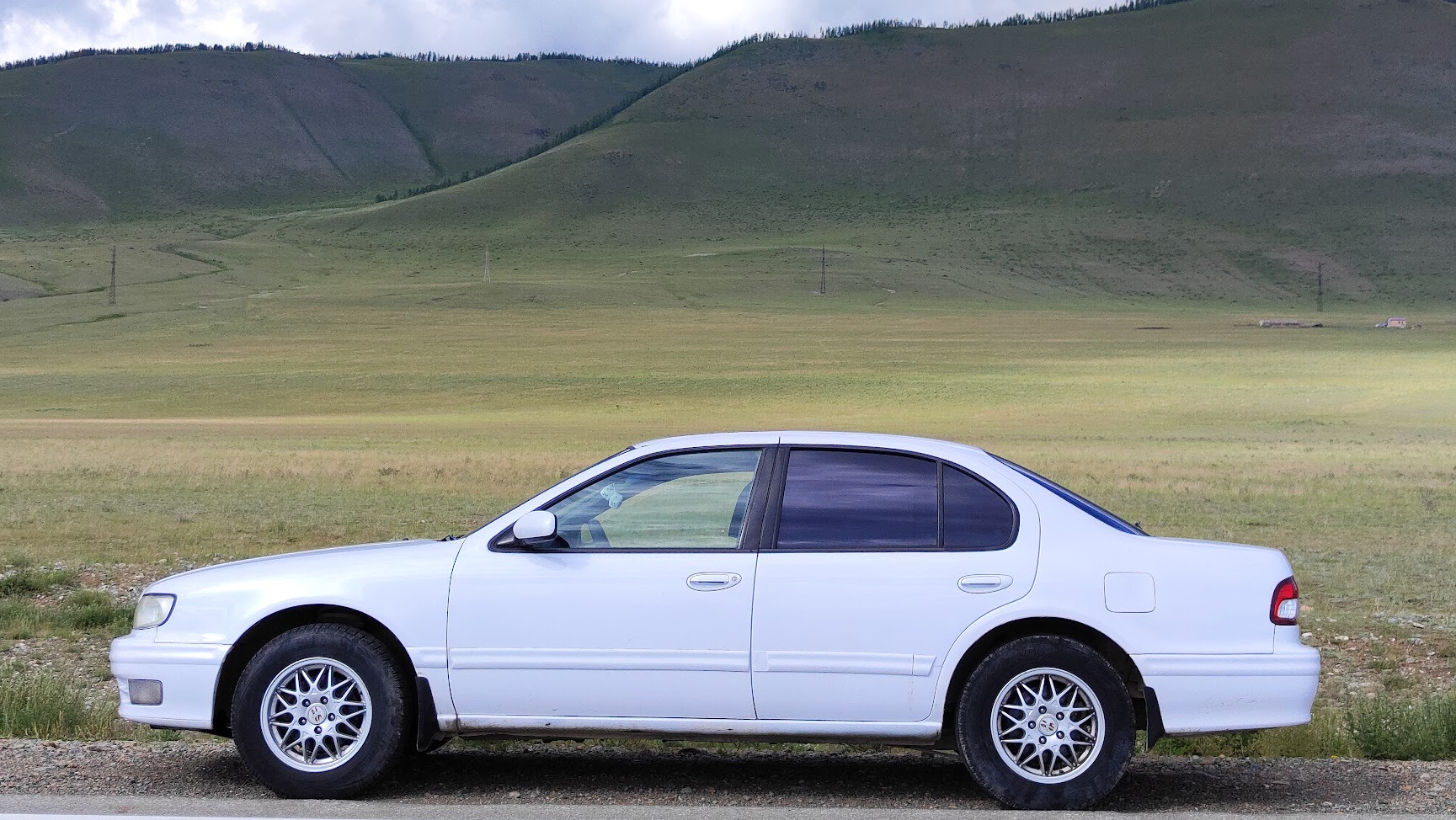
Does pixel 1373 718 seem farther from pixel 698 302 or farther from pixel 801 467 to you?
pixel 698 302

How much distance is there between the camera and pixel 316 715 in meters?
6.26

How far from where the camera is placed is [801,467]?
6.42 metres

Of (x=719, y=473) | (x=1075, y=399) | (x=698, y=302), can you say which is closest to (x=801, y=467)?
(x=719, y=473)

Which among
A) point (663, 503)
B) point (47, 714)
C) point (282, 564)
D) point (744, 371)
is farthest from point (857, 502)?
point (744, 371)

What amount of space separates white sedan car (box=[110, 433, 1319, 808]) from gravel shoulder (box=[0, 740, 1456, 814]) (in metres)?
0.28

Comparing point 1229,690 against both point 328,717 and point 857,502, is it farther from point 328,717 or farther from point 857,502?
point 328,717

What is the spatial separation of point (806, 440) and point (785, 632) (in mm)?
885

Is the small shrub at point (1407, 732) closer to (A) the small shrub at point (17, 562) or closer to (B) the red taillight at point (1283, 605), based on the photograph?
(B) the red taillight at point (1283, 605)

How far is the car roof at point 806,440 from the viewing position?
255 inches

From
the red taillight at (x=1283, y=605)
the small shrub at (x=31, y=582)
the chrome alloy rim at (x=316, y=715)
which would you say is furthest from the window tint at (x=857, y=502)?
the small shrub at (x=31, y=582)

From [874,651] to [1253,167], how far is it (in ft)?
680

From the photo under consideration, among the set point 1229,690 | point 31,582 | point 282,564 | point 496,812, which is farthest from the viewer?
point 31,582

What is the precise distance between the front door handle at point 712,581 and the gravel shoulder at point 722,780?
0.89 metres

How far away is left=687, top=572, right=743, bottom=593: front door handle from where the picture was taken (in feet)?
20.1
